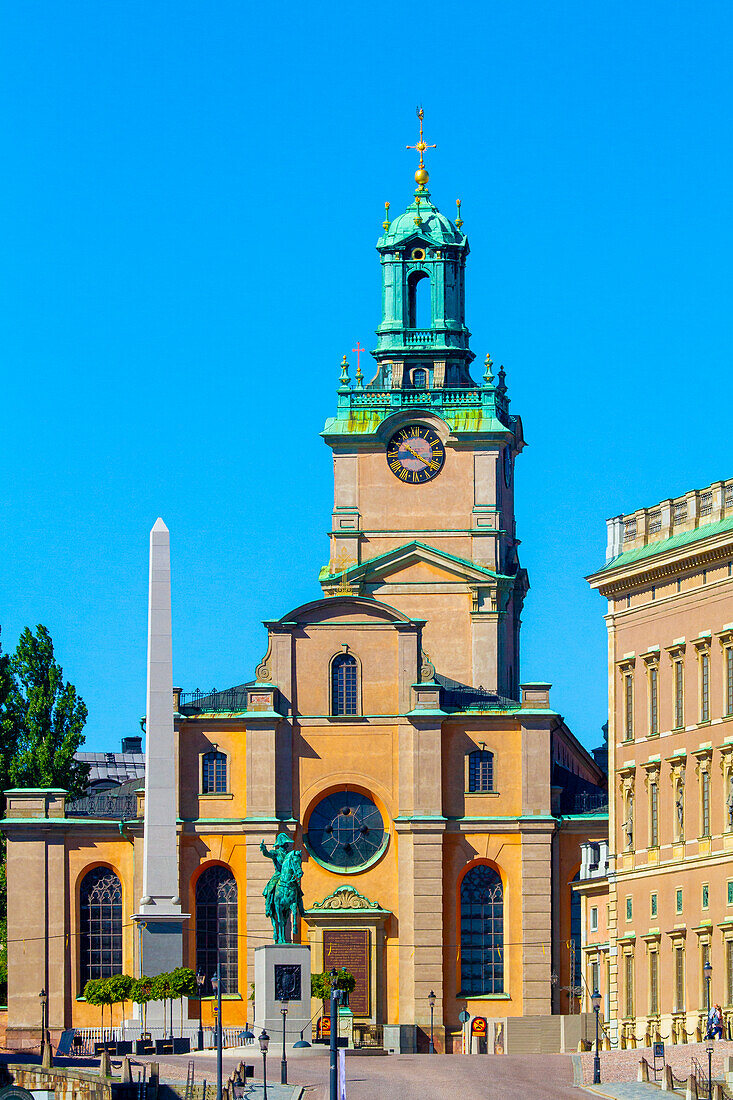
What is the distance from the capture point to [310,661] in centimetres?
12394

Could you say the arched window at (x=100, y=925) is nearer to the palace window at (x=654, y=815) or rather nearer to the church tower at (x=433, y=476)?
the church tower at (x=433, y=476)

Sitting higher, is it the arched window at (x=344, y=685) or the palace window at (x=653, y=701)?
the arched window at (x=344, y=685)

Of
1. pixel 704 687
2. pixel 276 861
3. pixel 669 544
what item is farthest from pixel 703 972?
pixel 276 861

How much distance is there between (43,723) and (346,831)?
49.4 ft

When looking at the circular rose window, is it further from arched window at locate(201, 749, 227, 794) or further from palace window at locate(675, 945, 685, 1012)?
palace window at locate(675, 945, 685, 1012)

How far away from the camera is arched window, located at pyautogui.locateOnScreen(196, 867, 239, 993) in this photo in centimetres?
12138

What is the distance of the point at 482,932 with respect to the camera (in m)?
121

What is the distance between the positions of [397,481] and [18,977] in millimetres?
29096

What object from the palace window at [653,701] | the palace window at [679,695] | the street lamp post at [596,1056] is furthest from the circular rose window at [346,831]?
the palace window at [679,695]

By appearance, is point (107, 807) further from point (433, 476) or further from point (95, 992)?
point (433, 476)

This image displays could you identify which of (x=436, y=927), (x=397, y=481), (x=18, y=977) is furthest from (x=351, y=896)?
(x=397, y=481)

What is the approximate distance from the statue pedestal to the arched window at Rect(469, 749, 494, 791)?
65.4ft

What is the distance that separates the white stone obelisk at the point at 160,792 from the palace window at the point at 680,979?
1115 inches

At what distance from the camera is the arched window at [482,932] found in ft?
395
